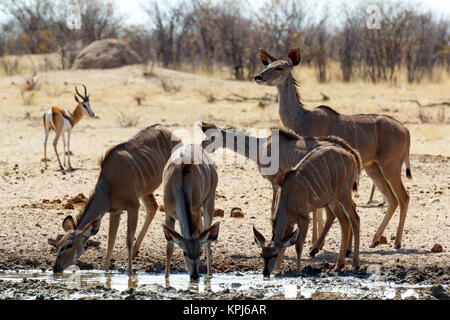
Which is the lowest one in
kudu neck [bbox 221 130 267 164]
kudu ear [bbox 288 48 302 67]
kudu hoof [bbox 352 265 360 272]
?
kudu hoof [bbox 352 265 360 272]

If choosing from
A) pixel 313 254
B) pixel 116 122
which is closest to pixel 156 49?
pixel 116 122

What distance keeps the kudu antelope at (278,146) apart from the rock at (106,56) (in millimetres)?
18618

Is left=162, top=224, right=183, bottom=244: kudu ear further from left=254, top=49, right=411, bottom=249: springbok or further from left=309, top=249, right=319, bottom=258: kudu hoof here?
left=254, top=49, right=411, bottom=249: springbok

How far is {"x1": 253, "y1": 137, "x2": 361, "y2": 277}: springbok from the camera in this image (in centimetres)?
618

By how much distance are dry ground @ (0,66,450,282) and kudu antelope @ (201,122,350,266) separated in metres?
0.30

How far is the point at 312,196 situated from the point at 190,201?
1089 millimetres

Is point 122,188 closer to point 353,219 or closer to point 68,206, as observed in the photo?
point 353,219

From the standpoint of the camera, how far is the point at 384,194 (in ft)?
26.8

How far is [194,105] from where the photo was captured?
19453mm

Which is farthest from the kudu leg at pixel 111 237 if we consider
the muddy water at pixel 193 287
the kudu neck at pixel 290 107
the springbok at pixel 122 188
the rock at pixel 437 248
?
the rock at pixel 437 248

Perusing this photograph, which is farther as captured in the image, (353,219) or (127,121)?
(127,121)

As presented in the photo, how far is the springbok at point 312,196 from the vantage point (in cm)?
618

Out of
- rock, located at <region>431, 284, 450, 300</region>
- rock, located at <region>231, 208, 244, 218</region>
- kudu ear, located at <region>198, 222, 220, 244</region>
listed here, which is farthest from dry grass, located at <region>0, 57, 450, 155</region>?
kudu ear, located at <region>198, 222, 220, 244</region>

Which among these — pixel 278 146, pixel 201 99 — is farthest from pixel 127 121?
pixel 278 146
